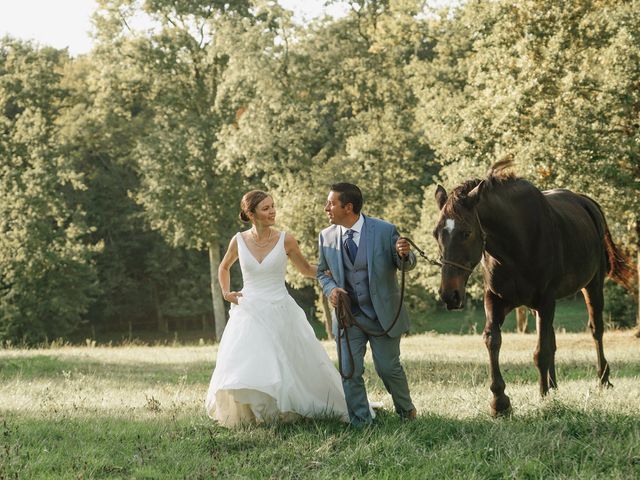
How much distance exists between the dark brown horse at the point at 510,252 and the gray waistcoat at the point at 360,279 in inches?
27.9

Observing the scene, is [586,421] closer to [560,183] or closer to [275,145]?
[560,183]

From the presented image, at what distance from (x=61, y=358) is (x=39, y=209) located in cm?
2013

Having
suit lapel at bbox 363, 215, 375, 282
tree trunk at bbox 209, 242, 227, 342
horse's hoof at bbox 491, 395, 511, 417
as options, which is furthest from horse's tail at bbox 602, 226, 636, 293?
tree trunk at bbox 209, 242, 227, 342

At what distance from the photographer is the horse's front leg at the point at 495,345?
24.3ft

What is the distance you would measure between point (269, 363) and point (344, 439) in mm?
1223

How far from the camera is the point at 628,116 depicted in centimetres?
1828

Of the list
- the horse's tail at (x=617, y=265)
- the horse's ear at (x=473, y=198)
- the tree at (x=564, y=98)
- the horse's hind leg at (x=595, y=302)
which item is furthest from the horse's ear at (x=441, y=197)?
the tree at (x=564, y=98)

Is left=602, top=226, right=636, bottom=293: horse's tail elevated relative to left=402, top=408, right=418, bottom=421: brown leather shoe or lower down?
elevated

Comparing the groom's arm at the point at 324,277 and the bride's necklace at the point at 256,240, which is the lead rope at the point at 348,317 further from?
the bride's necklace at the point at 256,240

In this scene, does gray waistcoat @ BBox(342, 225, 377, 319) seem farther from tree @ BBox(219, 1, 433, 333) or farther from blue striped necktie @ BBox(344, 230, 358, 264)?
tree @ BBox(219, 1, 433, 333)

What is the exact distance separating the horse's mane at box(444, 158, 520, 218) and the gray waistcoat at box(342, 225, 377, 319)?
0.86 metres

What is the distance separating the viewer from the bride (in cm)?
742

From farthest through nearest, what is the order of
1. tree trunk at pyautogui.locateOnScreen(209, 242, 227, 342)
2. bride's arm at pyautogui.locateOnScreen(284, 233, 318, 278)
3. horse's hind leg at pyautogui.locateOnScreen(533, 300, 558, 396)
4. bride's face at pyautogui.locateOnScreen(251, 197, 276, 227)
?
tree trunk at pyautogui.locateOnScreen(209, 242, 227, 342) → horse's hind leg at pyautogui.locateOnScreen(533, 300, 558, 396) → bride's arm at pyautogui.locateOnScreen(284, 233, 318, 278) → bride's face at pyautogui.locateOnScreen(251, 197, 276, 227)

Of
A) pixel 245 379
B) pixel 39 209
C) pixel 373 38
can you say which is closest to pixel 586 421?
pixel 245 379
